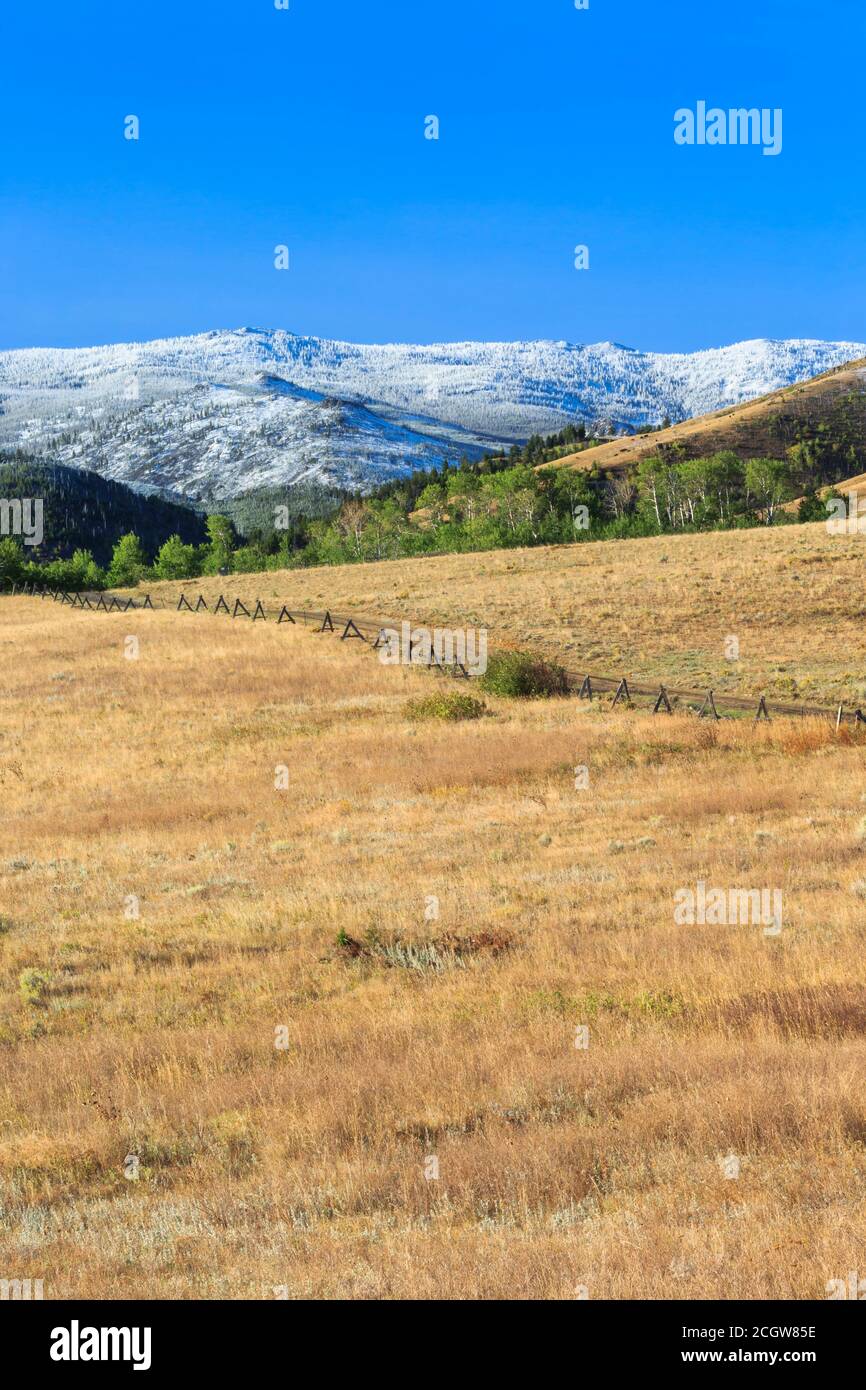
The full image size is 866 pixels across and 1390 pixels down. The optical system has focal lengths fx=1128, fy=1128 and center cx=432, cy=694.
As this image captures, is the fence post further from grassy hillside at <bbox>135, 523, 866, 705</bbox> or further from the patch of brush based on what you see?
the patch of brush

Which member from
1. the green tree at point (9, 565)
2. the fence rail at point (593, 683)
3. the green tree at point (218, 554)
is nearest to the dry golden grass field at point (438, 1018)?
the fence rail at point (593, 683)

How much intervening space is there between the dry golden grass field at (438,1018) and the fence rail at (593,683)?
349 cm

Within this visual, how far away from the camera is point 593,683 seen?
156 ft

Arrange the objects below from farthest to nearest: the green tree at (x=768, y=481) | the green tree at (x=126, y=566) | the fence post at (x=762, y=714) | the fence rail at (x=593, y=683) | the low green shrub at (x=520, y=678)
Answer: the green tree at (x=768, y=481)
the green tree at (x=126, y=566)
the low green shrub at (x=520, y=678)
the fence rail at (x=593, y=683)
the fence post at (x=762, y=714)

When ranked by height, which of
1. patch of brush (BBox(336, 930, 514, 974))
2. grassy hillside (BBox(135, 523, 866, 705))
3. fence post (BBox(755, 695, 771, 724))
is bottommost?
patch of brush (BBox(336, 930, 514, 974))

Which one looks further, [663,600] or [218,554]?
[218,554]

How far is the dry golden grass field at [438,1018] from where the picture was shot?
297 inches

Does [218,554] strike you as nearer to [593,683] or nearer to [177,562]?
[177,562]

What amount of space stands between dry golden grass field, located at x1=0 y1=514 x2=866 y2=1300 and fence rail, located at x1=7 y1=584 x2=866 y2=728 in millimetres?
3494

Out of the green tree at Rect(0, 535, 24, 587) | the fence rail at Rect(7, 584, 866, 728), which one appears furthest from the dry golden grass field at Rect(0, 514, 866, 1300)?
the green tree at Rect(0, 535, 24, 587)

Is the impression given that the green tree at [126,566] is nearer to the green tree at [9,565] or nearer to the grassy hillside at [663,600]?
the green tree at [9,565]

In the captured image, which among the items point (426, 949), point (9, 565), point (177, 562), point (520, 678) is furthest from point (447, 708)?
point (177, 562)

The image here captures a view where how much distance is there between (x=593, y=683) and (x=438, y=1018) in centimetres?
3548

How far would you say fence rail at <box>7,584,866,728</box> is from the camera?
38.3 metres
